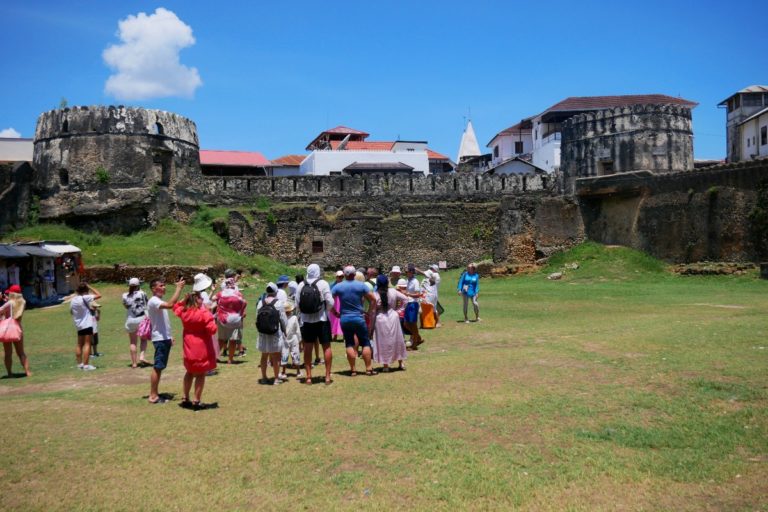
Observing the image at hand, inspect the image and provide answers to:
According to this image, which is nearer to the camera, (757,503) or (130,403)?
(757,503)

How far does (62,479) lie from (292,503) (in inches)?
73.6

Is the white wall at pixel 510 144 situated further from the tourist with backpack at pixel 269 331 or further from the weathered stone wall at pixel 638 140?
the tourist with backpack at pixel 269 331

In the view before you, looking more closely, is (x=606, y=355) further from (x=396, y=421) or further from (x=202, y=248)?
(x=202, y=248)

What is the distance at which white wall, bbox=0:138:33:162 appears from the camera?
36.3 metres

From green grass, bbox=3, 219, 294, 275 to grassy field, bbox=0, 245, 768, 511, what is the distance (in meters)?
12.5

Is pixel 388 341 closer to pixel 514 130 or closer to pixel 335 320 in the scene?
pixel 335 320

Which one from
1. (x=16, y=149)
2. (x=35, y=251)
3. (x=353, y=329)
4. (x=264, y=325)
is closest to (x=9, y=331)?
(x=264, y=325)

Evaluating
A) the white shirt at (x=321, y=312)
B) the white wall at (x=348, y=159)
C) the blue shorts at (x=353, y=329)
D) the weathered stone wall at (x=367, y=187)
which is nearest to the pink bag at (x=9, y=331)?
the white shirt at (x=321, y=312)

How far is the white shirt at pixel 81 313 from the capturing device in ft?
32.8

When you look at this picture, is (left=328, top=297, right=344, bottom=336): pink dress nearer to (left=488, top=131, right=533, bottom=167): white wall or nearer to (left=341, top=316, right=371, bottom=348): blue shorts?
(left=341, top=316, right=371, bottom=348): blue shorts

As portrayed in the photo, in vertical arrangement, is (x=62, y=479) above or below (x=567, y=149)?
below

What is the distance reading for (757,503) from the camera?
4.56 metres

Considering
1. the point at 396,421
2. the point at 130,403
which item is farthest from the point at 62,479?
the point at 396,421

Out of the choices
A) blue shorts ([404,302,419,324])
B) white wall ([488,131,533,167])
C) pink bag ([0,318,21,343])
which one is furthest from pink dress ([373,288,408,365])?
white wall ([488,131,533,167])
